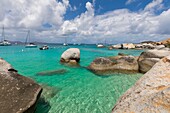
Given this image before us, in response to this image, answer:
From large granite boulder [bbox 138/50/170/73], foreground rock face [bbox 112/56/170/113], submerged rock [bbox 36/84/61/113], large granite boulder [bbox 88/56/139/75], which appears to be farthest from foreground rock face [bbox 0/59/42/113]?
large granite boulder [bbox 138/50/170/73]

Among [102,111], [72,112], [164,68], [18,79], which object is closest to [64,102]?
[72,112]

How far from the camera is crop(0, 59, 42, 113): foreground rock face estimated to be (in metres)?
5.45

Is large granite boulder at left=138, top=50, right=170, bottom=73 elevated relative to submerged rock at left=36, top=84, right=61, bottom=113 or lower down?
elevated

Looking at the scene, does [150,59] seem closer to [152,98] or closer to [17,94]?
[17,94]

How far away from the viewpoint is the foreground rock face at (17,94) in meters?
5.45

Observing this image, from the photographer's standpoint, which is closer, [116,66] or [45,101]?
[45,101]

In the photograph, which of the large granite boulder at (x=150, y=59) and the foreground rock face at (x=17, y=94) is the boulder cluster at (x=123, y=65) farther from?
the foreground rock face at (x=17, y=94)

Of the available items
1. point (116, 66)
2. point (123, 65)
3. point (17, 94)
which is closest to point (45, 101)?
point (17, 94)

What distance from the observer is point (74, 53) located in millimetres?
25453

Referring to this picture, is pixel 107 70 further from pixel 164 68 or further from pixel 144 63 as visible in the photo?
pixel 164 68

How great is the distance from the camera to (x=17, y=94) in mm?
5965

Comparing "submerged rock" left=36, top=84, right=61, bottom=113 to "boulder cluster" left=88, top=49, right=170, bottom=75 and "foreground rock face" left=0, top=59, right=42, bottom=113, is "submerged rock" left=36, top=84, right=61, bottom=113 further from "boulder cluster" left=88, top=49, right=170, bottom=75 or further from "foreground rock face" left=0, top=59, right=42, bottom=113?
"boulder cluster" left=88, top=49, right=170, bottom=75

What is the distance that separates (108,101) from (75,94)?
2620mm

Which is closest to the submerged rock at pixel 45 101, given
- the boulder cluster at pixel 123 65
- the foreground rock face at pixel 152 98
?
the foreground rock face at pixel 152 98
